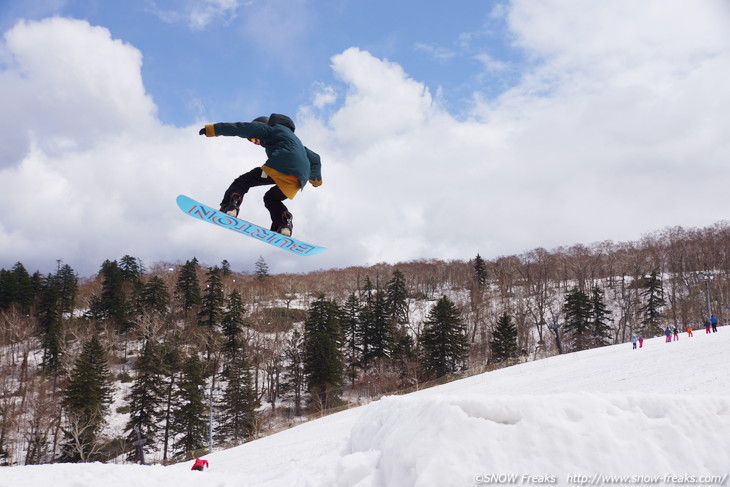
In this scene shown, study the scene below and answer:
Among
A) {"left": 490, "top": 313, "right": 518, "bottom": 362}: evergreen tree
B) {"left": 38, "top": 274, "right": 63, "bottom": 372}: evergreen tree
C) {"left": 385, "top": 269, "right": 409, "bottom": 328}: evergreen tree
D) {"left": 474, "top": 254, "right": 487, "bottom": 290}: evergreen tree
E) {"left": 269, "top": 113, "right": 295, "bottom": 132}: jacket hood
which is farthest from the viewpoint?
{"left": 474, "top": 254, "right": 487, "bottom": 290}: evergreen tree

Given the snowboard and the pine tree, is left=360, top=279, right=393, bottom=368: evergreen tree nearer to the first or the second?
the pine tree

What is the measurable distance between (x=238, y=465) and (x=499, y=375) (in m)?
15.7

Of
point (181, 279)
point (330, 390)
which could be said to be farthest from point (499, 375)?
point (181, 279)

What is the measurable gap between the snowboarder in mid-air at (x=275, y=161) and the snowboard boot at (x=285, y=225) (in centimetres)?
27

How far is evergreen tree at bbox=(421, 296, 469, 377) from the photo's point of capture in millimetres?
42469

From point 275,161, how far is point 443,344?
40050mm

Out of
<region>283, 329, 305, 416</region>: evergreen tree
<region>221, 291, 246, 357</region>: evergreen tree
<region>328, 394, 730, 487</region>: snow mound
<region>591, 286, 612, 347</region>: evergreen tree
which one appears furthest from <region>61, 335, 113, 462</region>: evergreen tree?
<region>591, 286, 612, 347</region>: evergreen tree

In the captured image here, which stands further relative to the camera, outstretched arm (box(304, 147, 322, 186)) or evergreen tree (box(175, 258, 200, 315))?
evergreen tree (box(175, 258, 200, 315))

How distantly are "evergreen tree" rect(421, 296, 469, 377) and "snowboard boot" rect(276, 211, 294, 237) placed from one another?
38655mm

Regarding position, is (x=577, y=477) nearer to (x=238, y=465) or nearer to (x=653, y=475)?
(x=653, y=475)

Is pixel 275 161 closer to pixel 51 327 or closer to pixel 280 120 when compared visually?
pixel 280 120

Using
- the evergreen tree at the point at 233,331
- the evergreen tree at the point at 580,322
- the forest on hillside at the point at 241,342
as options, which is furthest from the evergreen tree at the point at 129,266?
the evergreen tree at the point at 580,322

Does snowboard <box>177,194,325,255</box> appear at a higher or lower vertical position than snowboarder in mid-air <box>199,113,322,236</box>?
lower

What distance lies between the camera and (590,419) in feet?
15.3
